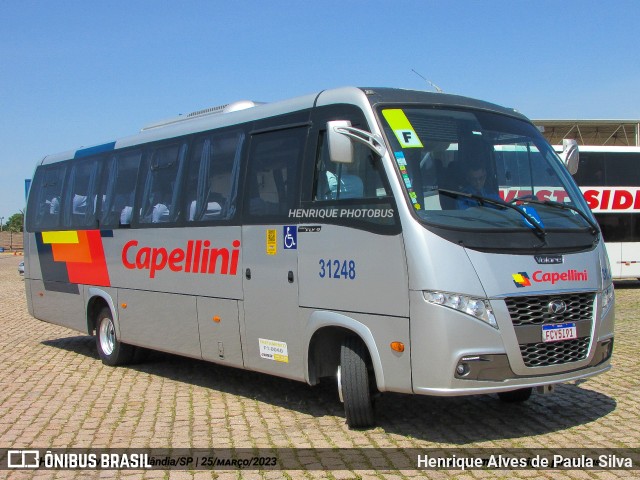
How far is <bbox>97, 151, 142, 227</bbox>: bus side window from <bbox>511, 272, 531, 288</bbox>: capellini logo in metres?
6.23

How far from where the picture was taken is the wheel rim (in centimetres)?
1234

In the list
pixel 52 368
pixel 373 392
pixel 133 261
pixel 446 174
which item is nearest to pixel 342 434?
pixel 373 392

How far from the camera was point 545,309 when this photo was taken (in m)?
7.09

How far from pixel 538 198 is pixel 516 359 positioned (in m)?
1.77

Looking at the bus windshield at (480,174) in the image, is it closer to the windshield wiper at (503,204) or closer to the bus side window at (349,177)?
the windshield wiper at (503,204)

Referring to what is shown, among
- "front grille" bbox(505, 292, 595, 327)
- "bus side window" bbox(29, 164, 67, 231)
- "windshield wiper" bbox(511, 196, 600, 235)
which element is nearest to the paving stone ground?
"front grille" bbox(505, 292, 595, 327)

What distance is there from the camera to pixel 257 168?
8992 millimetres

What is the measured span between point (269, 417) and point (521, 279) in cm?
304

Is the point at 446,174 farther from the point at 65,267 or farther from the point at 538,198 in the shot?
the point at 65,267

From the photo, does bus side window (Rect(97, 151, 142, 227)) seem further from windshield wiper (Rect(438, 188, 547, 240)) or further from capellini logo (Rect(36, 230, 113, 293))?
windshield wiper (Rect(438, 188, 547, 240))

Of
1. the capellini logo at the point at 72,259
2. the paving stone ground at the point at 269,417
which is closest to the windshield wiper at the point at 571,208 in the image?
the paving stone ground at the point at 269,417

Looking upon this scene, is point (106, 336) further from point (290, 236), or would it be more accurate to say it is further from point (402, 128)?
point (402, 128)

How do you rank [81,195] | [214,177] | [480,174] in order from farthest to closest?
[81,195] < [214,177] < [480,174]

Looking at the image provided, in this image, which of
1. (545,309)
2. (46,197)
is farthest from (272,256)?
(46,197)
